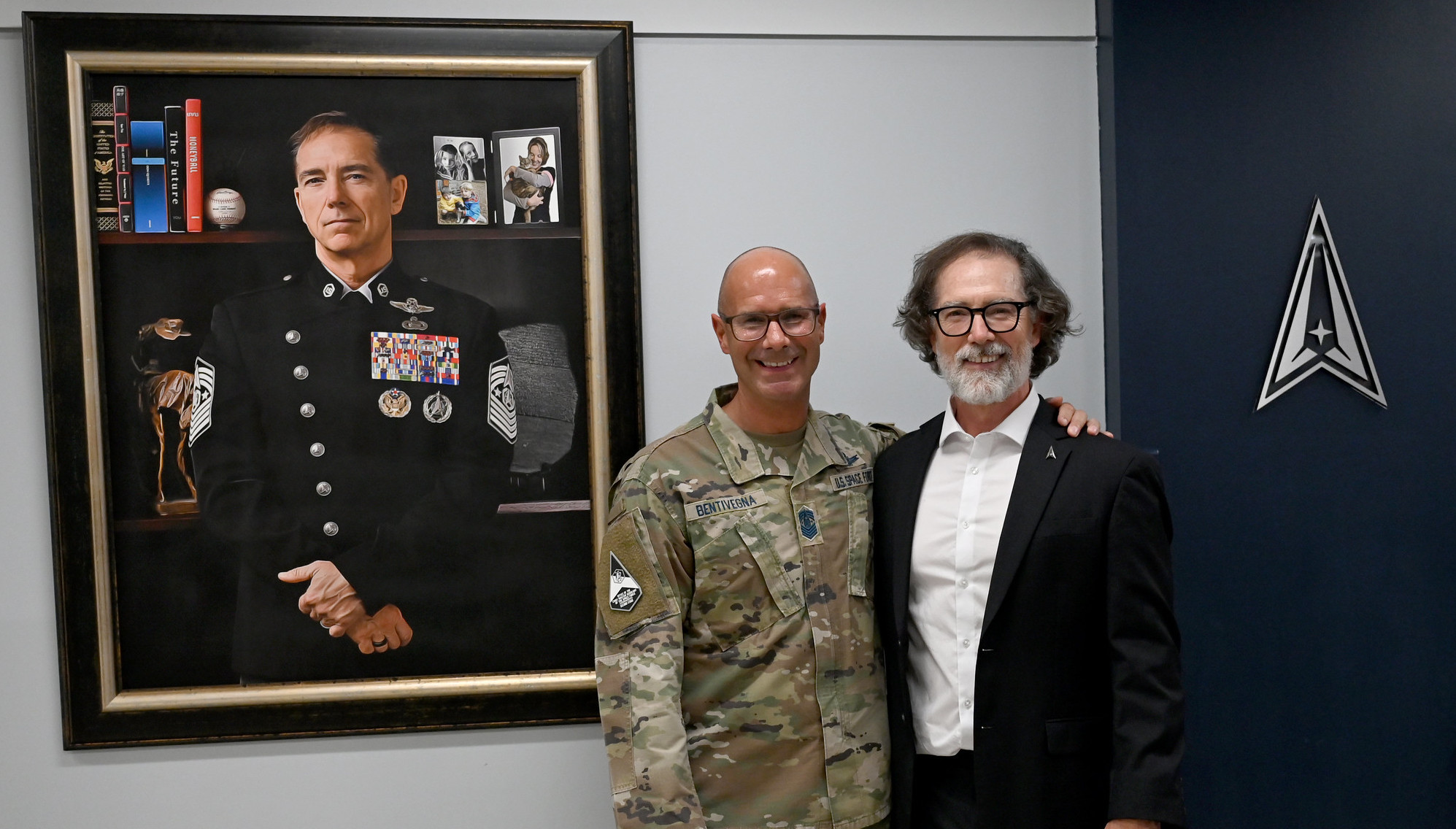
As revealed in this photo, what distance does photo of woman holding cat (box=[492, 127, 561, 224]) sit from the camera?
1900 millimetres

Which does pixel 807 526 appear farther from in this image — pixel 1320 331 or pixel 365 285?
pixel 1320 331

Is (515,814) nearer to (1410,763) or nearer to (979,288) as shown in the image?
(979,288)

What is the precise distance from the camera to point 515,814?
1952mm

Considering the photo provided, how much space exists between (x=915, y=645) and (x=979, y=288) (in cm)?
61

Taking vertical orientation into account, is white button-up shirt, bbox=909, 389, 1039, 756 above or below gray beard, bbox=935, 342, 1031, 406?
below

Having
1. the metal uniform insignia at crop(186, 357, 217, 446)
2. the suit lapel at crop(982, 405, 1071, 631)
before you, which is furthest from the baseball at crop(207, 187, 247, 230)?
the suit lapel at crop(982, 405, 1071, 631)

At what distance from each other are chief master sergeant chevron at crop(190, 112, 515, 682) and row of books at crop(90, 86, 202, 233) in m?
0.20

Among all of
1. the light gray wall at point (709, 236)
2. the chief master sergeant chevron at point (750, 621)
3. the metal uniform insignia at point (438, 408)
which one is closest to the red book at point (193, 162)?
the light gray wall at point (709, 236)

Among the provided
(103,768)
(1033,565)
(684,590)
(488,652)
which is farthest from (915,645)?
(103,768)

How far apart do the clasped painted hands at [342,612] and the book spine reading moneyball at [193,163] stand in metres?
0.76

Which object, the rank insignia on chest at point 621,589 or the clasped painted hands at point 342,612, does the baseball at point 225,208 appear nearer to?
the clasped painted hands at point 342,612

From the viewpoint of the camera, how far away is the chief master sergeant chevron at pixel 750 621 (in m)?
1.48

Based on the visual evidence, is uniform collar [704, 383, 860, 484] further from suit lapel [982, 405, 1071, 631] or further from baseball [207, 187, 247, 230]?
baseball [207, 187, 247, 230]

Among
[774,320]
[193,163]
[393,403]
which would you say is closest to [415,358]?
[393,403]
